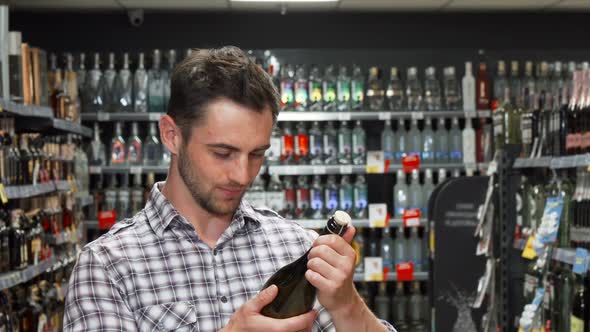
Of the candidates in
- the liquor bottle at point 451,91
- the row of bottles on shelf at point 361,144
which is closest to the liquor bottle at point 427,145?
the row of bottles on shelf at point 361,144

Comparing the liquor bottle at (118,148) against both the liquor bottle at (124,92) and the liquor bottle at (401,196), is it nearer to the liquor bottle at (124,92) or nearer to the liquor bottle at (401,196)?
the liquor bottle at (124,92)

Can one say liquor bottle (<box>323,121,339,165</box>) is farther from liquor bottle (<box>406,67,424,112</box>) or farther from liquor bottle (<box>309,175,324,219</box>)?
liquor bottle (<box>406,67,424,112</box>)

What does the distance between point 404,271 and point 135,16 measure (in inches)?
132

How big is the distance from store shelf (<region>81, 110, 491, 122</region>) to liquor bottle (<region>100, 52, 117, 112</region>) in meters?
0.14

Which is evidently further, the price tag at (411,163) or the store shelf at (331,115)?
the price tag at (411,163)

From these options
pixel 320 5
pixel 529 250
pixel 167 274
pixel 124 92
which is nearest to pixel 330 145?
pixel 320 5

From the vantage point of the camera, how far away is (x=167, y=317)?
1642mm

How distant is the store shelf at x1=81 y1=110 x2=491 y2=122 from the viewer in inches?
304

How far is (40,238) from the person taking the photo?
17.3ft

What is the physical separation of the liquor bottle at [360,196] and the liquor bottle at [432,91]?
2.87 ft

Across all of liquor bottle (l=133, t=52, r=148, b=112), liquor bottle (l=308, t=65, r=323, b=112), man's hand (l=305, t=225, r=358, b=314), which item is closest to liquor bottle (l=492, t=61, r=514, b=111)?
liquor bottle (l=308, t=65, r=323, b=112)

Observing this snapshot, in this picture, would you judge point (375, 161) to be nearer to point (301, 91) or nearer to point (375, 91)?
point (375, 91)

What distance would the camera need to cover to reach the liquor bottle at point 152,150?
25.6 ft

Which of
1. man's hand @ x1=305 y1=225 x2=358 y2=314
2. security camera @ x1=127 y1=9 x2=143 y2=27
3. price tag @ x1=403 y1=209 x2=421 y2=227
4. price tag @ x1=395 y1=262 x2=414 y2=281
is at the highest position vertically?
security camera @ x1=127 y1=9 x2=143 y2=27
